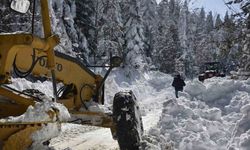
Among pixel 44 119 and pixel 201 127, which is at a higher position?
pixel 44 119

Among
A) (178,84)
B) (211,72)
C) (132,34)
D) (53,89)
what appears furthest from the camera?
(132,34)

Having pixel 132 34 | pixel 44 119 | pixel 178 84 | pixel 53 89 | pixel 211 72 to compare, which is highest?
pixel 132 34

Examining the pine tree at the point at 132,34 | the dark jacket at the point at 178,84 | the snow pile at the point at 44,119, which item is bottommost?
the dark jacket at the point at 178,84

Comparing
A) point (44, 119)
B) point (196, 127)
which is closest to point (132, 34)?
point (196, 127)

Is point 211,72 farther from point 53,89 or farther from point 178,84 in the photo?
point 53,89

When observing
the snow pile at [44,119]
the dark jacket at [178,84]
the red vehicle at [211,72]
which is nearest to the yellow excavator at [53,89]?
the snow pile at [44,119]

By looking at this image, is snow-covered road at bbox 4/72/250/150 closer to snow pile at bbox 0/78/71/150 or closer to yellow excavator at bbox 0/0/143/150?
yellow excavator at bbox 0/0/143/150

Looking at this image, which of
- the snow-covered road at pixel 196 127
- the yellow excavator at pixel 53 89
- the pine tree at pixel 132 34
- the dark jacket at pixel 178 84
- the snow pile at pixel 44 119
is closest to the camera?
the snow pile at pixel 44 119

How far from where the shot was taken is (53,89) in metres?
7.11

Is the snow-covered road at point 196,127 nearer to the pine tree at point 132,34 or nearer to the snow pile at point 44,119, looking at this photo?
the snow pile at point 44,119

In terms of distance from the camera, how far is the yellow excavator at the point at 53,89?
653 centimetres

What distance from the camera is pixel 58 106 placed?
673 cm

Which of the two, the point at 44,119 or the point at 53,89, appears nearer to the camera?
the point at 44,119

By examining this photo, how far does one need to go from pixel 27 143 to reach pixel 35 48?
54.7 inches
